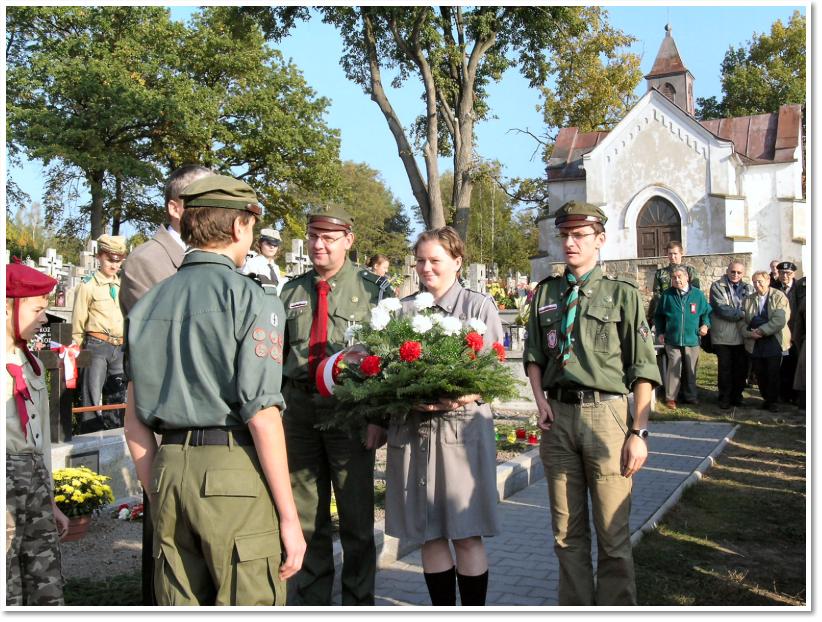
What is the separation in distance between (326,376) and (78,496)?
2603 millimetres

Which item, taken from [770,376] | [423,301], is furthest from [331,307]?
[770,376]

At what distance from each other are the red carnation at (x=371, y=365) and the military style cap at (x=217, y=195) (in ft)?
3.80

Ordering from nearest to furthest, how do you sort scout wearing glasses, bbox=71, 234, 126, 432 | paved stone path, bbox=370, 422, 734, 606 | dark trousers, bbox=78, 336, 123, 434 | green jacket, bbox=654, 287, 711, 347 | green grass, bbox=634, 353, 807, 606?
green grass, bbox=634, 353, 807, 606 < paved stone path, bbox=370, 422, 734, 606 < dark trousers, bbox=78, 336, 123, 434 < scout wearing glasses, bbox=71, 234, 126, 432 < green jacket, bbox=654, 287, 711, 347

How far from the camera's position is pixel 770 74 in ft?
156

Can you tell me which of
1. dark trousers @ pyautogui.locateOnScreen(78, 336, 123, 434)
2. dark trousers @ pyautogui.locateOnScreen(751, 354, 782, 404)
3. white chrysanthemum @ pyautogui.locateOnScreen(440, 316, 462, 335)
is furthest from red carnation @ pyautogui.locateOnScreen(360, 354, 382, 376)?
dark trousers @ pyautogui.locateOnScreen(751, 354, 782, 404)

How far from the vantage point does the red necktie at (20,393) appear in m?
3.80

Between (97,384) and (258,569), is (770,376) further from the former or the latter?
(258,569)

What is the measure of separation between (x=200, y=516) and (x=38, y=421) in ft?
5.30

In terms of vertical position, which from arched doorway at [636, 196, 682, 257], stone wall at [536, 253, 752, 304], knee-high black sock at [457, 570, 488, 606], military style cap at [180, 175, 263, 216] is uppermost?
arched doorway at [636, 196, 682, 257]

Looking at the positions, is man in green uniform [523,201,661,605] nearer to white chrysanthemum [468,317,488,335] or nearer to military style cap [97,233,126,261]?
white chrysanthemum [468,317,488,335]

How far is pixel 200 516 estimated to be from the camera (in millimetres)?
2746

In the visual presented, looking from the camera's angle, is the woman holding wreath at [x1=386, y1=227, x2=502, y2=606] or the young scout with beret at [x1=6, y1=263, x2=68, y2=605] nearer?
the young scout with beret at [x1=6, y1=263, x2=68, y2=605]

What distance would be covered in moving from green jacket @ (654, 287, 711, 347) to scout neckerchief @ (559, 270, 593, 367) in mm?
8332

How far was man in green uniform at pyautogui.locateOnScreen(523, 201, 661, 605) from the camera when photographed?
4.18m
